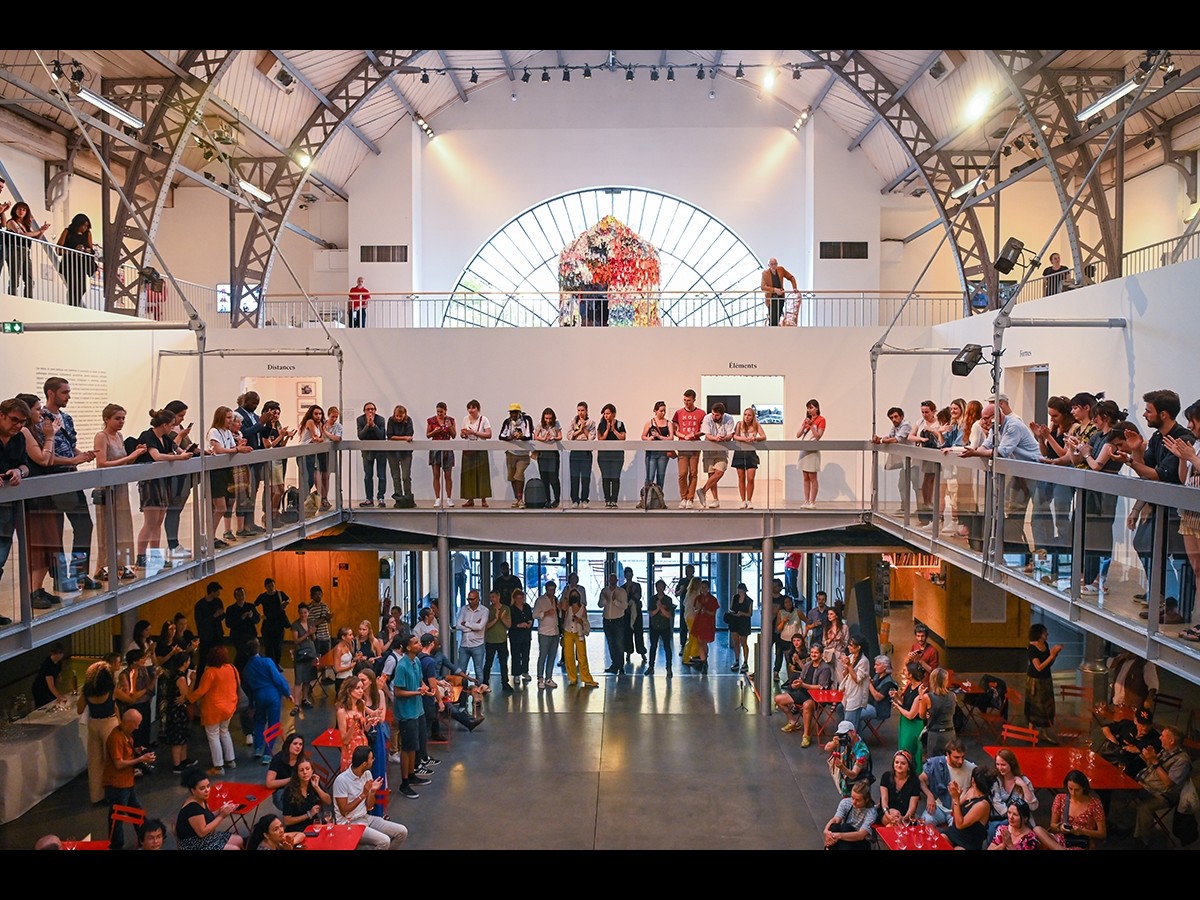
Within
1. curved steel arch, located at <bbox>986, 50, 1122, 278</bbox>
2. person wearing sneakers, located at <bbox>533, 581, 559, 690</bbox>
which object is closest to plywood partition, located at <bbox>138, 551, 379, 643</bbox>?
person wearing sneakers, located at <bbox>533, 581, 559, 690</bbox>

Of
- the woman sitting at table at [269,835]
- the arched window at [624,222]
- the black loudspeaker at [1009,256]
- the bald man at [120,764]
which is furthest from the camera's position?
the arched window at [624,222]

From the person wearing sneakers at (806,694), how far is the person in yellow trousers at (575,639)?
10.3 feet

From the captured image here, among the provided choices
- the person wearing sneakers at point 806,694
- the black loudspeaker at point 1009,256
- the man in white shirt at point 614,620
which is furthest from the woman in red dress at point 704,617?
the black loudspeaker at point 1009,256

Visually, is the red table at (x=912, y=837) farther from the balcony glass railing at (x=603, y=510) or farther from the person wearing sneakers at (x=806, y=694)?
the person wearing sneakers at (x=806, y=694)

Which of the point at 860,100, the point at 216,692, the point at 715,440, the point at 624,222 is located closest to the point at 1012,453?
the point at 715,440

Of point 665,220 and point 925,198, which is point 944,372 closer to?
point 925,198

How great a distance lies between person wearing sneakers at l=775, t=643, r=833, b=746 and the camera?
12.1 metres

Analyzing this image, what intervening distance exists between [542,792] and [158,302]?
14.5 meters

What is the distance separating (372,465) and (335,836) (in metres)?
6.87

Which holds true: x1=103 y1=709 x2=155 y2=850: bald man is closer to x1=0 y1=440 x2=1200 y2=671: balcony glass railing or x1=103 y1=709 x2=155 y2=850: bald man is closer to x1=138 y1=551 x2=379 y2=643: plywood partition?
Answer: x1=0 y1=440 x2=1200 y2=671: balcony glass railing

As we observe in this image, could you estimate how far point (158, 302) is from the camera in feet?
65.4

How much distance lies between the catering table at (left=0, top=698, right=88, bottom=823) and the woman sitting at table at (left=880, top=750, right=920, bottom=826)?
8300 mm

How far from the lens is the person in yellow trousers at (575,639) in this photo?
568 inches

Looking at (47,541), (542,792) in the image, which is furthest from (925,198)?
(47,541)
